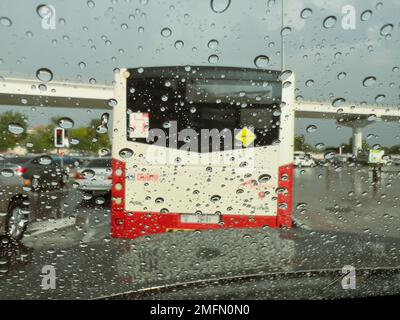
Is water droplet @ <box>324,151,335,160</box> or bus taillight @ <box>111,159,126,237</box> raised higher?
water droplet @ <box>324,151,335,160</box>

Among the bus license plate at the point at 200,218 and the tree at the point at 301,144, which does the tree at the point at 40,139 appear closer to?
the bus license plate at the point at 200,218

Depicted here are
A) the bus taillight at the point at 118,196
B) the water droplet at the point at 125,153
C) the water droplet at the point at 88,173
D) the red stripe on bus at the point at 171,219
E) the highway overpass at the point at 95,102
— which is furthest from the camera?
the bus taillight at the point at 118,196

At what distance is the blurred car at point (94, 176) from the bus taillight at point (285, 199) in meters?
1.66

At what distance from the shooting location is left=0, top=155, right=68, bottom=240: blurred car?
3497mm

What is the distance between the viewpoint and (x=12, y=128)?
2.93m

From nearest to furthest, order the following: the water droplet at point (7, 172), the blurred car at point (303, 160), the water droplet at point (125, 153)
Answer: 1. the water droplet at point (7, 172)
2. the water droplet at point (125, 153)
3. the blurred car at point (303, 160)

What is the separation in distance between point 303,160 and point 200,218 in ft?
3.75

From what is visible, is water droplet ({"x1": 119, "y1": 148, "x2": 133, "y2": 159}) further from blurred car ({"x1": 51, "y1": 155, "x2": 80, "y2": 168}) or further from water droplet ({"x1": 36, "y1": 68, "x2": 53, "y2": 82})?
water droplet ({"x1": 36, "y1": 68, "x2": 53, "y2": 82})

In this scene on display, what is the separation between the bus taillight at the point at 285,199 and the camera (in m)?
4.54

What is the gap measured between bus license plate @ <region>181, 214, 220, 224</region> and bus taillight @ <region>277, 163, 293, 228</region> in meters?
0.66

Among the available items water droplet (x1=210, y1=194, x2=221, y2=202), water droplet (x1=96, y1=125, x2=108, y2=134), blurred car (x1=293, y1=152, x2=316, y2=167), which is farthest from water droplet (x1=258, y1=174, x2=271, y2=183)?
water droplet (x1=96, y1=125, x2=108, y2=134)

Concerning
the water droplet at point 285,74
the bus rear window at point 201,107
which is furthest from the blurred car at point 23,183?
the water droplet at point 285,74

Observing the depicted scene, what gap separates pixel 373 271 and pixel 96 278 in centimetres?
136

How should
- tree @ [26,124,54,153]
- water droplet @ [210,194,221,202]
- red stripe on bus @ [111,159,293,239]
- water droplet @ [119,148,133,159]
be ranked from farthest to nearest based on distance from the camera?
red stripe on bus @ [111,159,293,239], water droplet @ [210,194,221,202], water droplet @ [119,148,133,159], tree @ [26,124,54,153]
